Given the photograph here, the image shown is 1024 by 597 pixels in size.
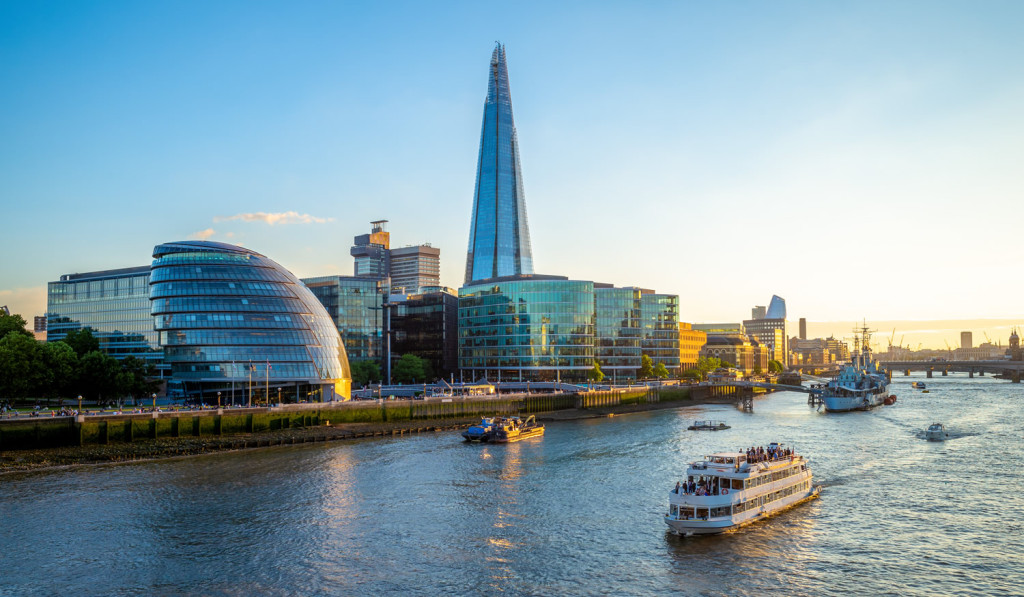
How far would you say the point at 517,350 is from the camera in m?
189

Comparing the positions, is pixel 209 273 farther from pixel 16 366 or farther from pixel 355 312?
pixel 355 312

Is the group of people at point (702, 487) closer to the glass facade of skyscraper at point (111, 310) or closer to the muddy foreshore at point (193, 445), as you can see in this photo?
A: the muddy foreshore at point (193, 445)

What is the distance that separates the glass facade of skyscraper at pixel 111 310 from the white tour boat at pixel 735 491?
97924 mm

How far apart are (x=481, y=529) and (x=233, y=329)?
72.3 metres

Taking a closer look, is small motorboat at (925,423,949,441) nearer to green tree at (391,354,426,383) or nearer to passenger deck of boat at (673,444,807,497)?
passenger deck of boat at (673,444,807,497)

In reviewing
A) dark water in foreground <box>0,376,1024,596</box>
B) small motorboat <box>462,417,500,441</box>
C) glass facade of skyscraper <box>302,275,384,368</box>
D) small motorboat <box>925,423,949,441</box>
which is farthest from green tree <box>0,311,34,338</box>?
small motorboat <box>925,423,949,441</box>

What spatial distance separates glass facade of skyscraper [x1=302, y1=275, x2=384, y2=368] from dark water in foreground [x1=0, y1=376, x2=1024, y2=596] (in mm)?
105847

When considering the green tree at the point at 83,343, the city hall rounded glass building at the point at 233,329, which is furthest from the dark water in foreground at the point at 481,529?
the green tree at the point at 83,343

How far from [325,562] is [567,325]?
15122cm

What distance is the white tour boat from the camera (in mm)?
47406

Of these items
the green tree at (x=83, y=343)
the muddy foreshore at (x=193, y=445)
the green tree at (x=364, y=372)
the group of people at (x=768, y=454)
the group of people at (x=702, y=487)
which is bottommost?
the muddy foreshore at (x=193, y=445)

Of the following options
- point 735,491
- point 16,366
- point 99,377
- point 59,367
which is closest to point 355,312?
point 99,377

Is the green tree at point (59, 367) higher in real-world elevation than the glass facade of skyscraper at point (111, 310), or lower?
lower

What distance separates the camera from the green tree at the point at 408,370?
17075 cm
